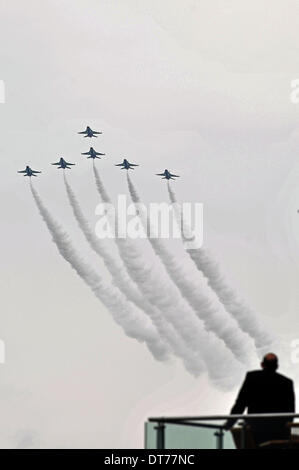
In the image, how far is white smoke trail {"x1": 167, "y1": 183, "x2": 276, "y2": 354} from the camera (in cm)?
7032

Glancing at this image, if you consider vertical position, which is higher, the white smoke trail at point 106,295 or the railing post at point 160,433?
the white smoke trail at point 106,295

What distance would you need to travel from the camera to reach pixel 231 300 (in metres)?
71.4

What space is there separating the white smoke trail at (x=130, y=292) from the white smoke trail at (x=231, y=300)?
4.35 meters

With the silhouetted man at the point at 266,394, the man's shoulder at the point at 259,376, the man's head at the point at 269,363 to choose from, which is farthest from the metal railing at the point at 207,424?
the man's head at the point at 269,363

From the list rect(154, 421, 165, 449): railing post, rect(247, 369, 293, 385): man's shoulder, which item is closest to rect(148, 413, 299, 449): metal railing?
rect(154, 421, 165, 449): railing post

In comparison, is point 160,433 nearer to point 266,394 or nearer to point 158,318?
point 266,394

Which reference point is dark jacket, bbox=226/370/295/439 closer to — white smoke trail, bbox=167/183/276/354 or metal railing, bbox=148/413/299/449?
metal railing, bbox=148/413/299/449

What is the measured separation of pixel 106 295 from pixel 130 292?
1543 mm

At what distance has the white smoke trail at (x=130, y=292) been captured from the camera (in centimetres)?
6919

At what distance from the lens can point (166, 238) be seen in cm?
7450

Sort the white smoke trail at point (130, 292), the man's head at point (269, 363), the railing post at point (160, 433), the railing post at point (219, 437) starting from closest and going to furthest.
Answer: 1. the railing post at point (219, 437)
2. the railing post at point (160, 433)
3. the man's head at point (269, 363)
4. the white smoke trail at point (130, 292)

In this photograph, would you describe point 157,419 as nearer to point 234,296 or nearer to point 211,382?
point 234,296

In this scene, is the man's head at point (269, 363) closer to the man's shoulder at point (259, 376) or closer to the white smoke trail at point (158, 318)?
the man's shoulder at point (259, 376)
